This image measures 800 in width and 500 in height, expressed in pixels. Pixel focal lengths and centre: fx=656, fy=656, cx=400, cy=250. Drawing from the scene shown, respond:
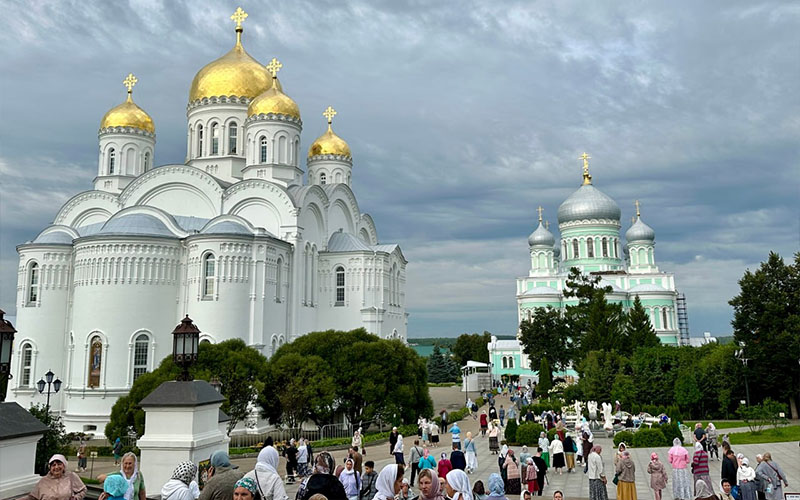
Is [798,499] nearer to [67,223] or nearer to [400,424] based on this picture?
[400,424]

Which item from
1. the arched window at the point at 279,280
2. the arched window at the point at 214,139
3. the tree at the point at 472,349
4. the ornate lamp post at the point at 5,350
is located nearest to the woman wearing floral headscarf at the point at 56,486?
the ornate lamp post at the point at 5,350

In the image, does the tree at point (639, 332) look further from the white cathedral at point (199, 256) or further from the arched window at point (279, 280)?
the arched window at point (279, 280)

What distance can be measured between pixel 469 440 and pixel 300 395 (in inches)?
408

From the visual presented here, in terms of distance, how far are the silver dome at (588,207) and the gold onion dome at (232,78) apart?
32.1 m

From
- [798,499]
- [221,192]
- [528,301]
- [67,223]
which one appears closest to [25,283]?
[67,223]

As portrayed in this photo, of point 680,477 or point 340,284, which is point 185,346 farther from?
point 340,284

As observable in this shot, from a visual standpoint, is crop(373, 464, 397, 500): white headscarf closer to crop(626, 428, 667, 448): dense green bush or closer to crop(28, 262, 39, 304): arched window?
crop(626, 428, 667, 448): dense green bush

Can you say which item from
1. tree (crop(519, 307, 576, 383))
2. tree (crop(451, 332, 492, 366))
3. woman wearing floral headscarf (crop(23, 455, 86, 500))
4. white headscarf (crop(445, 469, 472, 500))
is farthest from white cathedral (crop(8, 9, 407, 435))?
tree (crop(451, 332, 492, 366))

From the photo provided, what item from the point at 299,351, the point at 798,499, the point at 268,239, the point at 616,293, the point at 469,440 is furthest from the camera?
the point at 616,293

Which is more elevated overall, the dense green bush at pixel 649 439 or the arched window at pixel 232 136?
the arched window at pixel 232 136

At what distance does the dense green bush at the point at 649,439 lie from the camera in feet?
66.9

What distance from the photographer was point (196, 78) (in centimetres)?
3906

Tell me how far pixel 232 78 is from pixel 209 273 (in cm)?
1358

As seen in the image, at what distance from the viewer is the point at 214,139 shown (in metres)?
38.2
